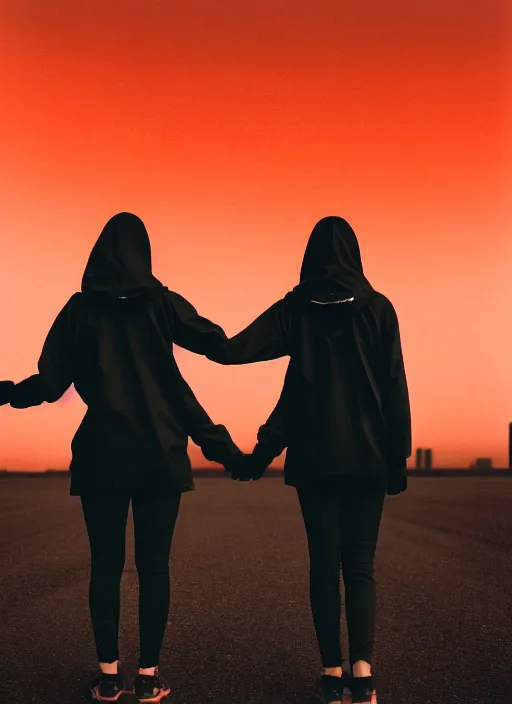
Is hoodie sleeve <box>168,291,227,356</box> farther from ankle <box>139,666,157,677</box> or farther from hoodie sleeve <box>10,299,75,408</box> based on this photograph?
ankle <box>139,666,157,677</box>

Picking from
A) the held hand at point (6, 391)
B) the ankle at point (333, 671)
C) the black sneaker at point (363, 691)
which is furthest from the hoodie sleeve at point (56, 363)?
the black sneaker at point (363, 691)

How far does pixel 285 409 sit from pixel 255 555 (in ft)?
21.1

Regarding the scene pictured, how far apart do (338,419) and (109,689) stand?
5.32ft

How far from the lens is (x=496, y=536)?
1362 centimetres

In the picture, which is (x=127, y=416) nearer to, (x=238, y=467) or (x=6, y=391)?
(x=238, y=467)

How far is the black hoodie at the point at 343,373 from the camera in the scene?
4.11 meters

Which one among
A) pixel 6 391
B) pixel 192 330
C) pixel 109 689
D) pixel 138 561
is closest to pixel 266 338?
pixel 192 330

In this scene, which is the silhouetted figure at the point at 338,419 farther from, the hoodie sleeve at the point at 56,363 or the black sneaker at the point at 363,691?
the hoodie sleeve at the point at 56,363

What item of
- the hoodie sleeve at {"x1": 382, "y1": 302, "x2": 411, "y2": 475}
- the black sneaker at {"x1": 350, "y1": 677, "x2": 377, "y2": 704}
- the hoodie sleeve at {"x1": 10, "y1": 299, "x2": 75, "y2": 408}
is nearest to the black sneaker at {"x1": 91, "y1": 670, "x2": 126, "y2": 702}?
the black sneaker at {"x1": 350, "y1": 677, "x2": 377, "y2": 704}

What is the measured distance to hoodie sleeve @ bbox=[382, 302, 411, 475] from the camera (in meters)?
4.16

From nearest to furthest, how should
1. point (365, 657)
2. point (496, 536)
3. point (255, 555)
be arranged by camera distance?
point (365, 657) → point (255, 555) → point (496, 536)

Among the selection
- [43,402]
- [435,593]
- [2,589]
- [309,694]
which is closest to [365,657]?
[309,694]

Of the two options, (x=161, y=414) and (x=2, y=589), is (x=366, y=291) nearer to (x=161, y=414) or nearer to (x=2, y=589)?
(x=161, y=414)

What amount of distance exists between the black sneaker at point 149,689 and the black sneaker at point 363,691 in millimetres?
857
